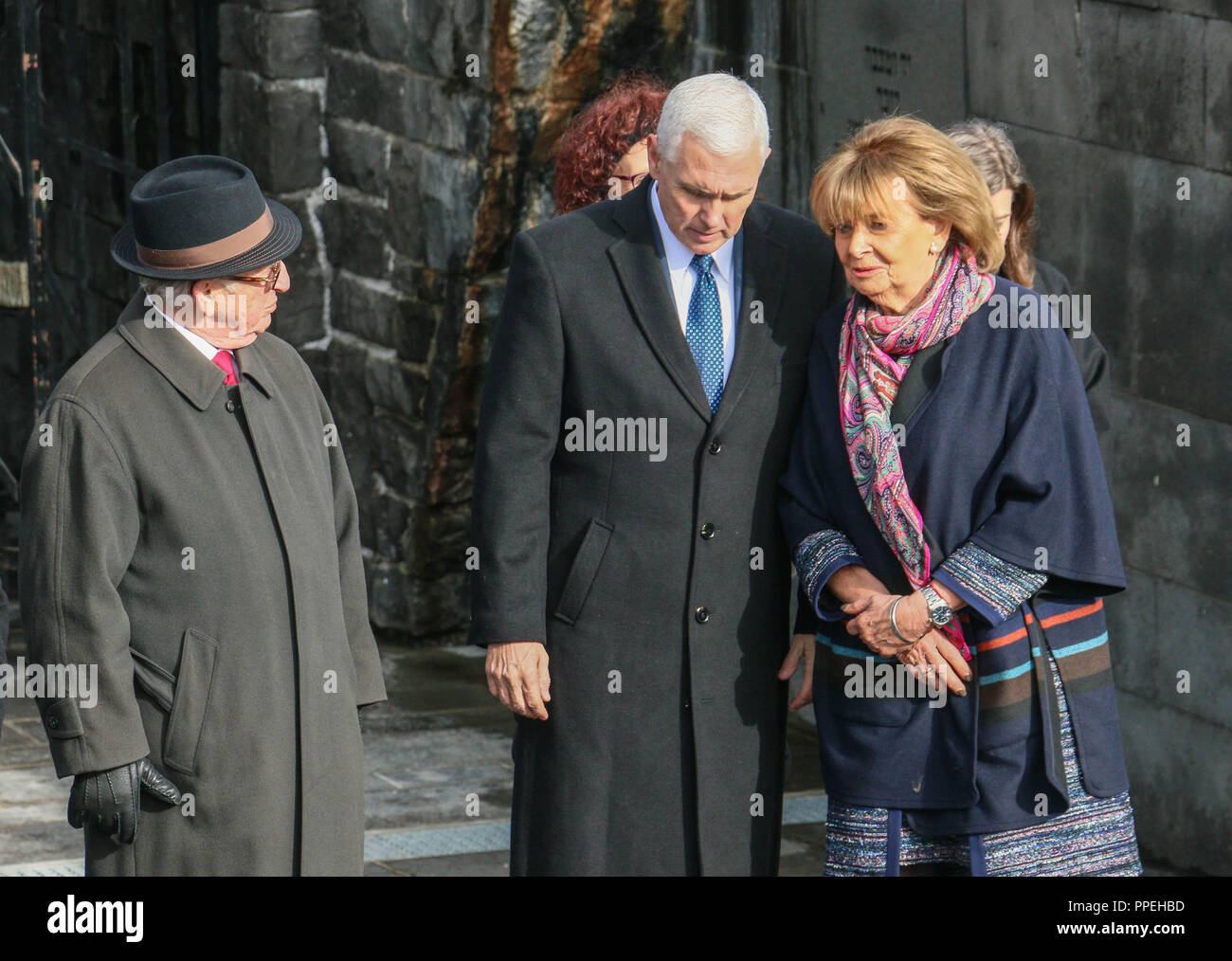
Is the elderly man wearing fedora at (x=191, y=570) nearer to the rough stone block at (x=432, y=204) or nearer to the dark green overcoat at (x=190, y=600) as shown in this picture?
the dark green overcoat at (x=190, y=600)

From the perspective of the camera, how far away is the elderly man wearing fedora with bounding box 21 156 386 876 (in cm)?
362

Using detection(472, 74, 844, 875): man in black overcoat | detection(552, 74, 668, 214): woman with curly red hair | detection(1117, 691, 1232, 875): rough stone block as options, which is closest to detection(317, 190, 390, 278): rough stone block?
detection(552, 74, 668, 214): woman with curly red hair

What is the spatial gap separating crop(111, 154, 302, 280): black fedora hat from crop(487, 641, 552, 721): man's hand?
898mm

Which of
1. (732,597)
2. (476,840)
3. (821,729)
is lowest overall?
(476,840)

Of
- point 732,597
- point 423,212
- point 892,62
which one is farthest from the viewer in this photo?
point 423,212

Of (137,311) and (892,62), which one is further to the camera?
(892,62)

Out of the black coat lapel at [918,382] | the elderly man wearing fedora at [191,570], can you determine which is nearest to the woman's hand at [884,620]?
the black coat lapel at [918,382]

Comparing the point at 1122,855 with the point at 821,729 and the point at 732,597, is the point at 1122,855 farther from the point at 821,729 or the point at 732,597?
the point at 732,597

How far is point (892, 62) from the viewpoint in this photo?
6.49 m

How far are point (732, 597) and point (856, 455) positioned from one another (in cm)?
43

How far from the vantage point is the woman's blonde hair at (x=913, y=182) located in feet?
12.5

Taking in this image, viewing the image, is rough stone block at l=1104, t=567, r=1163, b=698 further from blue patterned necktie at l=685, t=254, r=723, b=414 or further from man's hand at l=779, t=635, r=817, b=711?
blue patterned necktie at l=685, t=254, r=723, b=414

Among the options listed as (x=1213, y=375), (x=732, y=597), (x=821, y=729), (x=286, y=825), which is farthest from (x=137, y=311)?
(x=1213, y=375)

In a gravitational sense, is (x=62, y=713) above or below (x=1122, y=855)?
above
